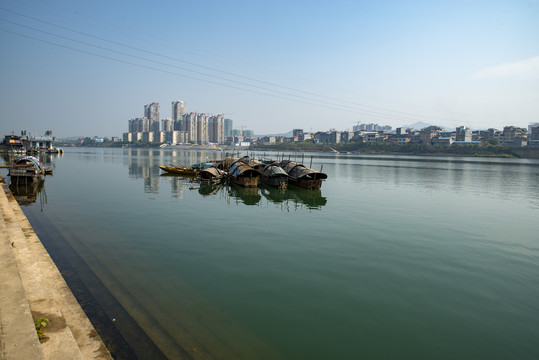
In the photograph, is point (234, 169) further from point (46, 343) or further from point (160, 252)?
point (46, 343)

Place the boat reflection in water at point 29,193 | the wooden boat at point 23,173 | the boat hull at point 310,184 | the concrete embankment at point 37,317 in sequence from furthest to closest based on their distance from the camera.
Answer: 1. the boat hull at point 310,184
2. the wooden boat at point 23,173
3. the boat reflection in water at point 29,193
4. the concrete embankment at point 37,317

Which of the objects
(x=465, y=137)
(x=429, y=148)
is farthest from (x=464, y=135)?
(x=429, y=148)

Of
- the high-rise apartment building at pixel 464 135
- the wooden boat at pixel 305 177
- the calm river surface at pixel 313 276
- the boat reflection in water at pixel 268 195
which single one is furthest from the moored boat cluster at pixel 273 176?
the high-rise apartment building at pixel 464 135

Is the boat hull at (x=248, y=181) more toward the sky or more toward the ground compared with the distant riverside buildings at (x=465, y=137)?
more toward the ground

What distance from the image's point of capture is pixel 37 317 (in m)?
5.79

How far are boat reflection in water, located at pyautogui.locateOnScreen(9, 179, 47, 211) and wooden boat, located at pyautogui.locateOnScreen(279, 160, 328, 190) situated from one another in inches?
850

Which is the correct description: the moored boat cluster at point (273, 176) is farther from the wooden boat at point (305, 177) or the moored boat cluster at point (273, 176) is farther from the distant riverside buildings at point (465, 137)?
the distant riverside buildings at point (465, 137)

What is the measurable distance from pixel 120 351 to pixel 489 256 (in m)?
14.0

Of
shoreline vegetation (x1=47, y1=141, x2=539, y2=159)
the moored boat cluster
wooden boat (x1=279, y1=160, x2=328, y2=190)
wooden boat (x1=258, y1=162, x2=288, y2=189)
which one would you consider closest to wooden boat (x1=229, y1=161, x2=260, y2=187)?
the moored boat cluster

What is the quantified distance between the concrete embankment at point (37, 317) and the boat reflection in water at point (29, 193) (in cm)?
1586

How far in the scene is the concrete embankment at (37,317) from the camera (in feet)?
14.9

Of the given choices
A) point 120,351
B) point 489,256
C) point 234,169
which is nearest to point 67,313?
point 120,351

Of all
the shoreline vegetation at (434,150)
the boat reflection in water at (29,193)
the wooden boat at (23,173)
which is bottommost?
the boat reflection in water at (29,193)

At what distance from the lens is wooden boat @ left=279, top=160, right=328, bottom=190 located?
99.9 ft
